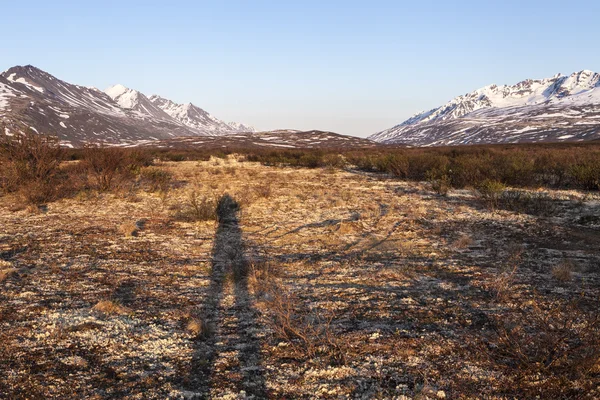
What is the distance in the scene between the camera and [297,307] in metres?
5.54

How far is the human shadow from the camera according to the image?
3696mm

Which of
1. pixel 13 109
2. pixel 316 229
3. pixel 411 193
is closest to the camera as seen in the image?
pixel 316 229

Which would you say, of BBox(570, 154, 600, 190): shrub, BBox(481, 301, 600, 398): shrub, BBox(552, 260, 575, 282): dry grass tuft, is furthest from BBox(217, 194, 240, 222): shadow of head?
BBox(570, 154, 600, 190): shrub

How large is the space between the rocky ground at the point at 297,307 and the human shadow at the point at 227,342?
0.02 meters

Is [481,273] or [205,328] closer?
[205,328]

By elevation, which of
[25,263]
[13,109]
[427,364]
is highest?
[13,109]

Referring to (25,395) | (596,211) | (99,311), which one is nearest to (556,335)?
(25,395)

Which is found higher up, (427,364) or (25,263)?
(25,263)

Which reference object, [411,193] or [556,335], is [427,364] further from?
[411,193]

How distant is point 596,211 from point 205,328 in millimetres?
13525

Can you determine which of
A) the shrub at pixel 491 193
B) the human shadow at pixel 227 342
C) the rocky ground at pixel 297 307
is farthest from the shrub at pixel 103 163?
the shrub at pixel 491 193

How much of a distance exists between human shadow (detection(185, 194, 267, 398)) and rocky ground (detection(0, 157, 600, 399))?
0.9 inches

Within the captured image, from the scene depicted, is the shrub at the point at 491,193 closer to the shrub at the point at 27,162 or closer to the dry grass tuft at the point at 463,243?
the dry grass tuft at the point at 463,243

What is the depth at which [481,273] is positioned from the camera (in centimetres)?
A: 698
